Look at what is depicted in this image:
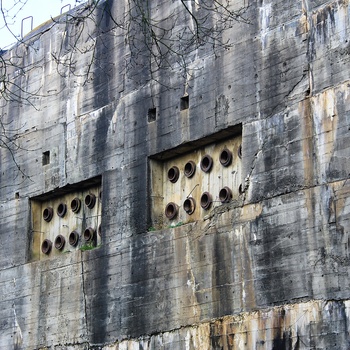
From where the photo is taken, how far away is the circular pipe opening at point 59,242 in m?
15.5

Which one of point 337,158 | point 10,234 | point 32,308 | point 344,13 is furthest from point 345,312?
point 10,234

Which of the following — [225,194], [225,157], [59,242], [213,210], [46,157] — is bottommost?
[213,210]

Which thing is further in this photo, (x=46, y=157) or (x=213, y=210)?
(x=46, y=157)

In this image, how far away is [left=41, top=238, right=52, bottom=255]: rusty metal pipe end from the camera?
1580 cm

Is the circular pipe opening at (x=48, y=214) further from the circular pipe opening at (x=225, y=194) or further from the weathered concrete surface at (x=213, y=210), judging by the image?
the circular pipe opening at (x=225, y=194)

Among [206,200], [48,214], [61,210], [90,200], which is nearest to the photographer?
[206,200]

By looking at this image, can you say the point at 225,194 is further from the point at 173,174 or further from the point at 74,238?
the point at 74,238

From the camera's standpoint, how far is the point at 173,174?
1415 centimetres

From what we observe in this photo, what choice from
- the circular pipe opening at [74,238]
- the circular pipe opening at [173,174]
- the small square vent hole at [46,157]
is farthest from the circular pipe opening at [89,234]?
the circular pipe opening at [173,174]

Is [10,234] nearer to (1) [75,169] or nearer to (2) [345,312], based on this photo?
(1) [75,169]

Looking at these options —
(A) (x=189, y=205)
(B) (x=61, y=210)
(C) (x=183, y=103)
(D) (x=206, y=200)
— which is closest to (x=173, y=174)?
(A) (x=189, y=205)

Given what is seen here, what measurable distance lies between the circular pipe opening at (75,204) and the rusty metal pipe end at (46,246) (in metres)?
0.66

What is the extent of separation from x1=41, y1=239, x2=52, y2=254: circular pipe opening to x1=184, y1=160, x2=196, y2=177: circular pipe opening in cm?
286

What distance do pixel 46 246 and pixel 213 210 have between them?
3.61m
